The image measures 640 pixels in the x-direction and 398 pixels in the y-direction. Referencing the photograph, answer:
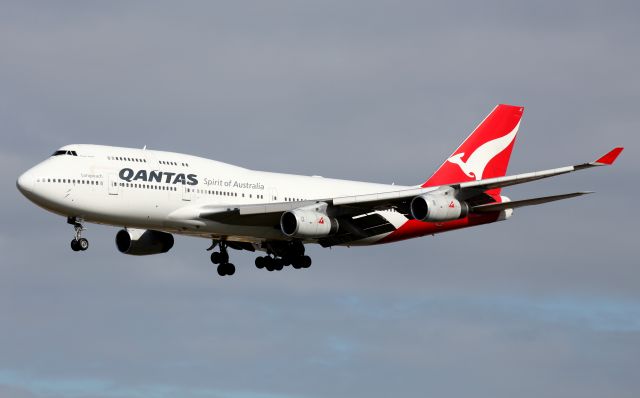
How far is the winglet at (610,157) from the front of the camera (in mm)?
53094

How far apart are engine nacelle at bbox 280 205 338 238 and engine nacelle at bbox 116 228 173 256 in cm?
838

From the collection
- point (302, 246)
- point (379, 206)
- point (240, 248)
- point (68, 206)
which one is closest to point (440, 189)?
point (379, 206)

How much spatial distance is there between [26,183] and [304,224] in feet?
42.1

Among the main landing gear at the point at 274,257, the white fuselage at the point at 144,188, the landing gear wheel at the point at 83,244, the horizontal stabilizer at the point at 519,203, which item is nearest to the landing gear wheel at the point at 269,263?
the main landing gear at the point at 274,257

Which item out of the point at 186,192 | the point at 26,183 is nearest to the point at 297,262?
the point at 186,192

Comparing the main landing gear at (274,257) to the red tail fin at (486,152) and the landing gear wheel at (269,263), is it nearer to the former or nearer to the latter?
the landing gear wheel at (269,263)

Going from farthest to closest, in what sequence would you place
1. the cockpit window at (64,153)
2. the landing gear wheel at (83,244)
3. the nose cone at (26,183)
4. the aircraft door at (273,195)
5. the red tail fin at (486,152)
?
the red tail fin at (486,152)
the aircraft door at (273,195)
the cockpit window at (64,153)
the landing gear wheel at (83,244)
the nose cone at (26,183)

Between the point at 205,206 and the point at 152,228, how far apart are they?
8.77ft

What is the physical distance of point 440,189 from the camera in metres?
61.4

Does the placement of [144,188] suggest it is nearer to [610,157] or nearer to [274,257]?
[274,257]

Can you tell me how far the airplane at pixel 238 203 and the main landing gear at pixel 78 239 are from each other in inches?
2.2

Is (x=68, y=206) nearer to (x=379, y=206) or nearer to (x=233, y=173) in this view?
(x=233, y=173)

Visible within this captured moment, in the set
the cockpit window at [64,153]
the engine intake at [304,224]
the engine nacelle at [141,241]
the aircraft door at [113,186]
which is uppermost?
the cockpit window at [64,153]

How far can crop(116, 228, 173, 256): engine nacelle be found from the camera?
66.2 meters
